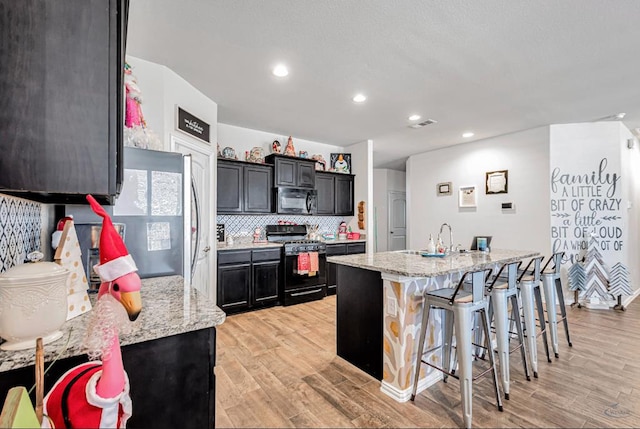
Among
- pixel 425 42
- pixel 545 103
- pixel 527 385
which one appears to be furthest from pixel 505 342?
pixel 545 103

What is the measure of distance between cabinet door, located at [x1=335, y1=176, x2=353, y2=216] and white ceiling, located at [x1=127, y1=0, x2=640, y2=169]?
60.9 inches

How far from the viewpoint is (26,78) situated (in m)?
0.71

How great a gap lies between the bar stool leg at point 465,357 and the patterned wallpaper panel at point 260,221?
3.52 m

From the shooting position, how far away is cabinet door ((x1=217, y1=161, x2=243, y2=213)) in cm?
420

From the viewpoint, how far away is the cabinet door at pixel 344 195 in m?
5.50

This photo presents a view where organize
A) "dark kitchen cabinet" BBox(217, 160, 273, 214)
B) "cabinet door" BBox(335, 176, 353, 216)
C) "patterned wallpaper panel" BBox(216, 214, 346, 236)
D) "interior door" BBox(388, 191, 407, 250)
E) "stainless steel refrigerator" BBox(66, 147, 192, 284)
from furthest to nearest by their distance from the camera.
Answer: "interior door" BBox(388, 191, 407, 250) < "cabinet door" BBox(335, 176, 353, 216) < "patterned wallpaper panel" BBox(216, 214, 346, 236) < "dark kitchen cabinet" BBox(217, 160, 273, 214) < "stainless steel refrigerator" BBox(66, 147, 192, 284)

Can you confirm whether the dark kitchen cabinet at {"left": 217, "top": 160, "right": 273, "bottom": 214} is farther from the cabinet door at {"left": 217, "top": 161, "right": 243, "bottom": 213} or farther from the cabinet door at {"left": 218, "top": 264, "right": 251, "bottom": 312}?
the cabinet door at {"left": 218, "top": 264, "right": 251, "bottom": 312}

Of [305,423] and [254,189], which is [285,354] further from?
[254,189]

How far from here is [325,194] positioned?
5.35 metres

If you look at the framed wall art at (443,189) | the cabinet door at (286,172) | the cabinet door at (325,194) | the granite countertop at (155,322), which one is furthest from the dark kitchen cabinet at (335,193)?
the granite countertop at (155,322)

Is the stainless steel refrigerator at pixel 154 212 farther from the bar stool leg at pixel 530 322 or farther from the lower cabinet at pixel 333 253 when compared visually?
the lower cabinet at pixel 333 253

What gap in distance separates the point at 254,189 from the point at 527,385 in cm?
Answer: 380

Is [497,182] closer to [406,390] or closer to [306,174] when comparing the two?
[306,174]

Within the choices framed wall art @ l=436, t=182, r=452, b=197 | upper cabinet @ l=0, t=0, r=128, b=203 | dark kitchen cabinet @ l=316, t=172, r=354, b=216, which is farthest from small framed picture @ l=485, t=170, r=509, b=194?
upper cabinet @ l=0, t=0, r=128, b=203
